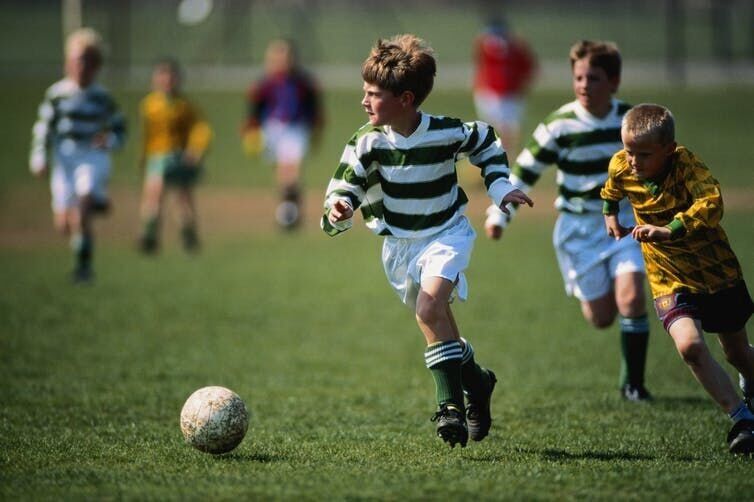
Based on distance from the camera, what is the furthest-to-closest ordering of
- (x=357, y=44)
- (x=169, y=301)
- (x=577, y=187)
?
(x=357, y=44), (x=169, y=301), (x=577, y=187)

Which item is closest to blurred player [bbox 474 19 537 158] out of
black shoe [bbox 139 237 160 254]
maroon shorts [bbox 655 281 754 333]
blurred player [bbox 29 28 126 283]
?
black shoe [bbox 139 237 160 254]

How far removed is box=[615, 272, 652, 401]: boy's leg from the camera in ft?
23.8

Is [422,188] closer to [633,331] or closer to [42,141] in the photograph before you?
[633,331]

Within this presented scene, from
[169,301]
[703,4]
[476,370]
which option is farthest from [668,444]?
[703,4]

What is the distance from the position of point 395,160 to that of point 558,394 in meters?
2.49

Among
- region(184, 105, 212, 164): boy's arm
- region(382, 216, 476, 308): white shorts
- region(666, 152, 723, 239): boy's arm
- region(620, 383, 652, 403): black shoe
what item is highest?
region(184, 105, 212, 164): boy's arm

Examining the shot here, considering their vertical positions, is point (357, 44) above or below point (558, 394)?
above

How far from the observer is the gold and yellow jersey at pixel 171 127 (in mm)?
15148

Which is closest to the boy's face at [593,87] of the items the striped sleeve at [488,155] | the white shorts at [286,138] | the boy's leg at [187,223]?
the striped sleeve at [488,155]

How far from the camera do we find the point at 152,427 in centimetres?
673

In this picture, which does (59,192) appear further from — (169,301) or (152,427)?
(152,427)

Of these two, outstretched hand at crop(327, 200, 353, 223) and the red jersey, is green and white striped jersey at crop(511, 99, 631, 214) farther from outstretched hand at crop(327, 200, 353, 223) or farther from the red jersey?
the red jersey

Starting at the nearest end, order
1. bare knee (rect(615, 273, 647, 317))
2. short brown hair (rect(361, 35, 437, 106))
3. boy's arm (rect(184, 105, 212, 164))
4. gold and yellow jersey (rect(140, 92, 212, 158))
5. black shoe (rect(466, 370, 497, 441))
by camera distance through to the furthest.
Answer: short brown hair (rect(361, 35, 437, 106))
black shoe (rect(466, 370, 497, 441))
bare knee (rect(615, 273, 647, 317))
boy's arm (rect(184, 105, 212, 164))
gold and yellow jersey (rect(140, 92, 212, 158))

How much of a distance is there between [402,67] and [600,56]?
188cm
